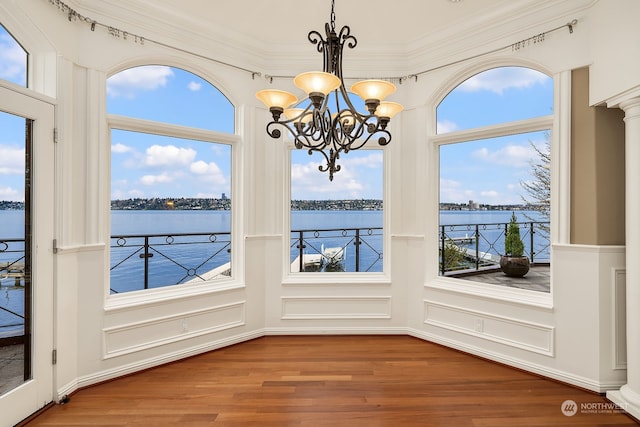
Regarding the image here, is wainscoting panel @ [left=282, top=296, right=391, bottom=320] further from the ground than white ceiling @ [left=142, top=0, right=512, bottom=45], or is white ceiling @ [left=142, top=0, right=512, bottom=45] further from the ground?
white ceiling @ [left=142, top=0, right=512, bottom=45]

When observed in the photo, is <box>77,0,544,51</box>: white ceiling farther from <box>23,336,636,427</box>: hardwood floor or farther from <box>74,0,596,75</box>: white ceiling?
<box>23,336,636,427</box>: hardwood floor

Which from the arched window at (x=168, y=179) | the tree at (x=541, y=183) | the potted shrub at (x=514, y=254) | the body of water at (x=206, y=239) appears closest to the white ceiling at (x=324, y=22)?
the arched window at (x=168, y=179)

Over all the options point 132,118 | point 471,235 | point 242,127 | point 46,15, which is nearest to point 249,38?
point 242,127

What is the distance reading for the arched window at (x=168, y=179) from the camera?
310cm

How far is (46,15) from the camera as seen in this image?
2.44 metres

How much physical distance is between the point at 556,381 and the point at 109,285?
156 inches

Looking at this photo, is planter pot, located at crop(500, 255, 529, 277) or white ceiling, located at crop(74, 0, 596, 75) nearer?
white ceiling, located at crop(74, 0, 596, 75)

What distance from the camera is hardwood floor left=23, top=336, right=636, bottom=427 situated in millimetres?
2311

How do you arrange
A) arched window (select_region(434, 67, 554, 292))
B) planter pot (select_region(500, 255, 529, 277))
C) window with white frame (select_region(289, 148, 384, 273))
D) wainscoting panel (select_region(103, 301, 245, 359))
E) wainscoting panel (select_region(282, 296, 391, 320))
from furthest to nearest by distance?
window with white frame (select_region(289, 148, 384, 273)) < wainscoting panel (select_region(282, 296, 391, 320)) < planter pot (select_region(500, 255, 529, 277)) < arched window (select_region(434, 67, 554, 292)) < wainscoting panel (select_region(103, 301, 245, 359))

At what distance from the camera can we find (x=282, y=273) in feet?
12.8

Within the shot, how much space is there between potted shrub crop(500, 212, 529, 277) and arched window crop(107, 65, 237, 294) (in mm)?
2934

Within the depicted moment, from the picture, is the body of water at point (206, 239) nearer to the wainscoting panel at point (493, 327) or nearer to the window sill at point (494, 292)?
the window sill at point (494, 292)

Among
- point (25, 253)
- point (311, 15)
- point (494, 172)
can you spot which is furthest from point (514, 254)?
point (25, 253)

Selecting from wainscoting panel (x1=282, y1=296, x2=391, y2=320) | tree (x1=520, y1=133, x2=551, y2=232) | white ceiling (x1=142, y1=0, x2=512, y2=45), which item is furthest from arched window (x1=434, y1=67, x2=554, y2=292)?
wainscoting panel (x1=282, y1=296, x2=391, y2=320)
